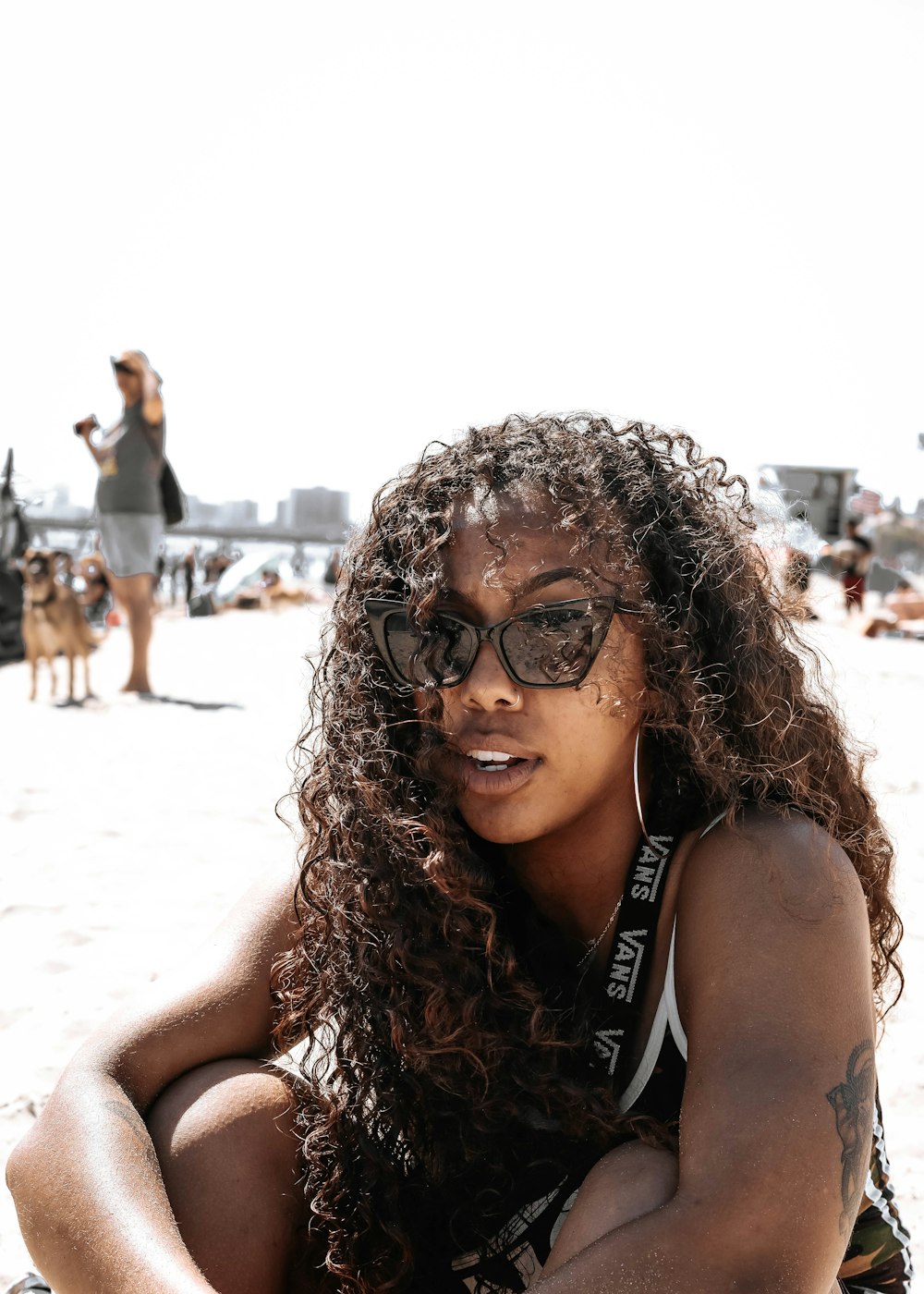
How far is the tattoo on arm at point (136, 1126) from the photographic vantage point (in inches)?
60.6

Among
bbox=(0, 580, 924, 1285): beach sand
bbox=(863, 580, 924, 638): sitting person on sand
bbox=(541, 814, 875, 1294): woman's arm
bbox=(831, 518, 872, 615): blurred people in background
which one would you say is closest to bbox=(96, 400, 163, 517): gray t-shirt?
bbox=(0, 580, 924, 1285): beach sand

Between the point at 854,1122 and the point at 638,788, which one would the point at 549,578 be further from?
the point at 854,1122

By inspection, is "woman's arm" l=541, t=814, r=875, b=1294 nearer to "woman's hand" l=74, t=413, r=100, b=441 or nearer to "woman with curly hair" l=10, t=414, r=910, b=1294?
"woman with curly hair" l=10, t=414, r=910, b=1294

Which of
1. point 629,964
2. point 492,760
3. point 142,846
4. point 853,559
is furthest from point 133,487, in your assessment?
point 853,559

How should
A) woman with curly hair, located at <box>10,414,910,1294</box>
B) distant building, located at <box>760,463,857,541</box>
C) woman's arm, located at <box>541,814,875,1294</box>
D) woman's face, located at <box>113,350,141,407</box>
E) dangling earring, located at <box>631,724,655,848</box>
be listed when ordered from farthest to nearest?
distant building, located at <box>760,463,857,541</box>, woman's face, located at <box>113,350,141,407</box>, dangling earring, located at <box>631,724,655,848</box>, woman with curly hair, located at <box>10,414,910,1294</box>, woman's arm, located at <box>541,814,875,1294</box>

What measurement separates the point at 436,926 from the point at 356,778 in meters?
0.25

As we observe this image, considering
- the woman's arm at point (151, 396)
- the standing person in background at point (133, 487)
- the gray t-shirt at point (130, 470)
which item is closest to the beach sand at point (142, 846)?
the standing person in background at point (133, 487)

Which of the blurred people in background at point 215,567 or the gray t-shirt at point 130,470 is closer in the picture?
the gray t-shirt at point 130,470

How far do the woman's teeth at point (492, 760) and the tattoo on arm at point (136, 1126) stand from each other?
70cm

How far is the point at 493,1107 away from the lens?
1.51m

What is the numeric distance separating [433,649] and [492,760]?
0.17 meters

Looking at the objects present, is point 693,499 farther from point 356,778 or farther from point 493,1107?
point 493,1107

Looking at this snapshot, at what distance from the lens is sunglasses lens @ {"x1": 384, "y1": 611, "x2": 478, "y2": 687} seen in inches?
60.4

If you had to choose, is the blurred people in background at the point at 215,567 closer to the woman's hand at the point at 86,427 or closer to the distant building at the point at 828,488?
the distant building at the point at 828,488
